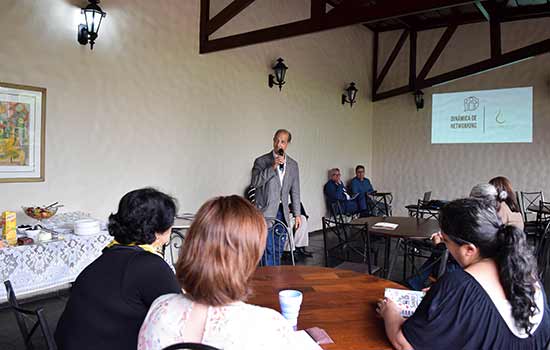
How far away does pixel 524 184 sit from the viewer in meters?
7.88

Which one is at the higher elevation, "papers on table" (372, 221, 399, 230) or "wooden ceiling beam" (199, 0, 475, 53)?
"wooden ceiling beam" (199, 0, 475, 53)

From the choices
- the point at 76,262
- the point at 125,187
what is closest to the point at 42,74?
the point at 125,187

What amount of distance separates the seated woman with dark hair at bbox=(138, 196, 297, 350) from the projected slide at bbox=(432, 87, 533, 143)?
805 centimetres

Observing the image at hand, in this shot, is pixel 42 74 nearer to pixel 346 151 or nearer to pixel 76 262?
pixel 76 262

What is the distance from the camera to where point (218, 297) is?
1053 millimetres

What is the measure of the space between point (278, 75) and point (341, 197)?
2.47 m

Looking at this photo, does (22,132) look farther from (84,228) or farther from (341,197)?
(341,197)

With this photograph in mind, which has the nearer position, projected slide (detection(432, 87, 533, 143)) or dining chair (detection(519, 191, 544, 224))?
dining chair (detection(519, 191, 544, 224))

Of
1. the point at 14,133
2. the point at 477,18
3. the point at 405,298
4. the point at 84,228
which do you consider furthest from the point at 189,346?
the point at 477,18

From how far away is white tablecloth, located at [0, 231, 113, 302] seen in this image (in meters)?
2.82

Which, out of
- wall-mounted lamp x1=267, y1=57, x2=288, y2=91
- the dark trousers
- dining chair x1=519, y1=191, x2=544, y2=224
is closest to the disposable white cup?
the dark trousers

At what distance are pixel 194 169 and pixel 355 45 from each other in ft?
15.8

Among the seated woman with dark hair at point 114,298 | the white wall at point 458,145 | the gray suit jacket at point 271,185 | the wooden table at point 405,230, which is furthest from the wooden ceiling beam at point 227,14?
the white wall at point 458,145

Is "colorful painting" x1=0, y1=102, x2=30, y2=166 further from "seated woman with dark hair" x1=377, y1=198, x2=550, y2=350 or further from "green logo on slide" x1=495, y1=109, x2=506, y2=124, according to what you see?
"green logo on slide" x1=495, y1=109, x2=506, y2=124
